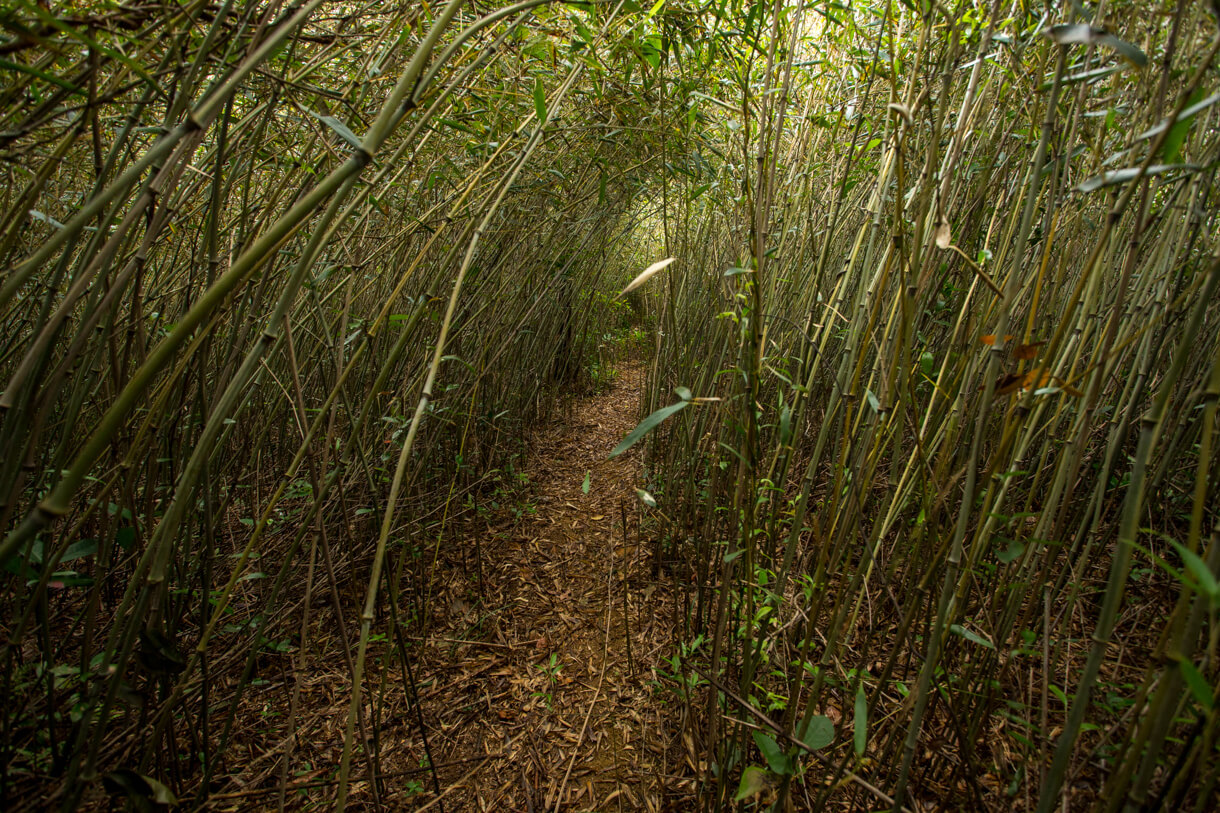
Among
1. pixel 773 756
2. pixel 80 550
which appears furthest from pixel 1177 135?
pixel 80 550

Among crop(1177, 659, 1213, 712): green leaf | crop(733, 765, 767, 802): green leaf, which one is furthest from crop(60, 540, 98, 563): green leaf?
crop(1177, 659, 1213, 712): green leaf

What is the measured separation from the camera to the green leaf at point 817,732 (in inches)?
27.0

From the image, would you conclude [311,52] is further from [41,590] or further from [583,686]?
[583,686]

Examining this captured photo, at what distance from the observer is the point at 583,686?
139cm

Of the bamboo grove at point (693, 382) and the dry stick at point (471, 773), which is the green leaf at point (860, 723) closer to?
the bamboo grove at point (693, 382)

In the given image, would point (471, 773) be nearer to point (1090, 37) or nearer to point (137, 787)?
point (137, 787)

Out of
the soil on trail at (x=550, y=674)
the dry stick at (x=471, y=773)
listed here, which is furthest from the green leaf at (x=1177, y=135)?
the dry stick at (x=471, y=773)

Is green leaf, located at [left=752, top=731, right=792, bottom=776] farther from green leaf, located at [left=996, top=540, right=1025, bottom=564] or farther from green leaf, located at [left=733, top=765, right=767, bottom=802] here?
green leaf, located at [left=996, top=540, right=1025, bottom=564]

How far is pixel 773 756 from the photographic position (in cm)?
68

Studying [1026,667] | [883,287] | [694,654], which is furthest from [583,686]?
[883,287]

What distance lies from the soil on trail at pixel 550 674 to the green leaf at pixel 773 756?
1.35 feet

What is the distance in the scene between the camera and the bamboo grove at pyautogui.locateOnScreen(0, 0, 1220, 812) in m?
0.54

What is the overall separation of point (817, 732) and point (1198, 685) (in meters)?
0.44

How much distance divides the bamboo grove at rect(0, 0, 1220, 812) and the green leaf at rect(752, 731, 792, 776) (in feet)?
0.10
